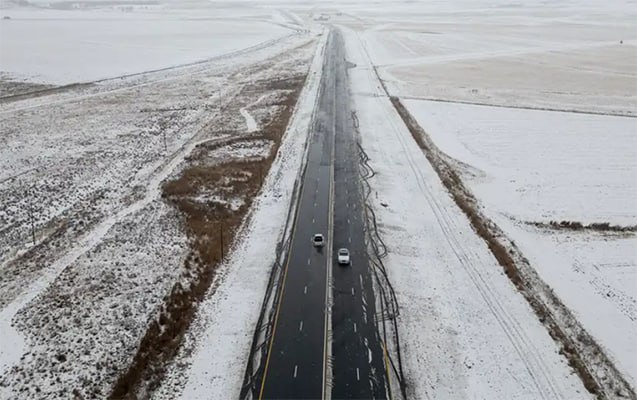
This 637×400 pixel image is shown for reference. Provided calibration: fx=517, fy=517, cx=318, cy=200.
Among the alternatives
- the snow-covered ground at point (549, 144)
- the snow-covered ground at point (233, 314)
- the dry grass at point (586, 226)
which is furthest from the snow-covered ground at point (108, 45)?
the dry grass at point (586, 226)

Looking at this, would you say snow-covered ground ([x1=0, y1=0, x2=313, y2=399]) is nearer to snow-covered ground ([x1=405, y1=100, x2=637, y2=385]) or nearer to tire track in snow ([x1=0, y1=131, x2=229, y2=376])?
tire track in snow ([x1=0, y1=131, x2=229, y2=376])

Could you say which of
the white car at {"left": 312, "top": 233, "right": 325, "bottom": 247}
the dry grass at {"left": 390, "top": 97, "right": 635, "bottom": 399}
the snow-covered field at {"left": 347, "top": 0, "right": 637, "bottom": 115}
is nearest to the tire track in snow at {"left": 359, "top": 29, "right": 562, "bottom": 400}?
the dry grass at {"left": 390, "top": 97, "right": 635, "bottom": 399}

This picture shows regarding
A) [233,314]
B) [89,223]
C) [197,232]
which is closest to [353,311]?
[233,314]

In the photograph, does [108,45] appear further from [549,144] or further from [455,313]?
[455,313]

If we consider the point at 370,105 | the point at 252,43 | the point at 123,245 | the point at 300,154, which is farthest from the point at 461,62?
the point at 123,245

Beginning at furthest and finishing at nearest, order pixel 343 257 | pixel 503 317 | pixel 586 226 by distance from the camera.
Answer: pixel 586 226
pixel 343 257
pixel 503 317

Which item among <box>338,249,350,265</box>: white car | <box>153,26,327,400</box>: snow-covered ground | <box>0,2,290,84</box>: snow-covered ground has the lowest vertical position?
<box>153,26,327,400</box>: snow-covered ground
